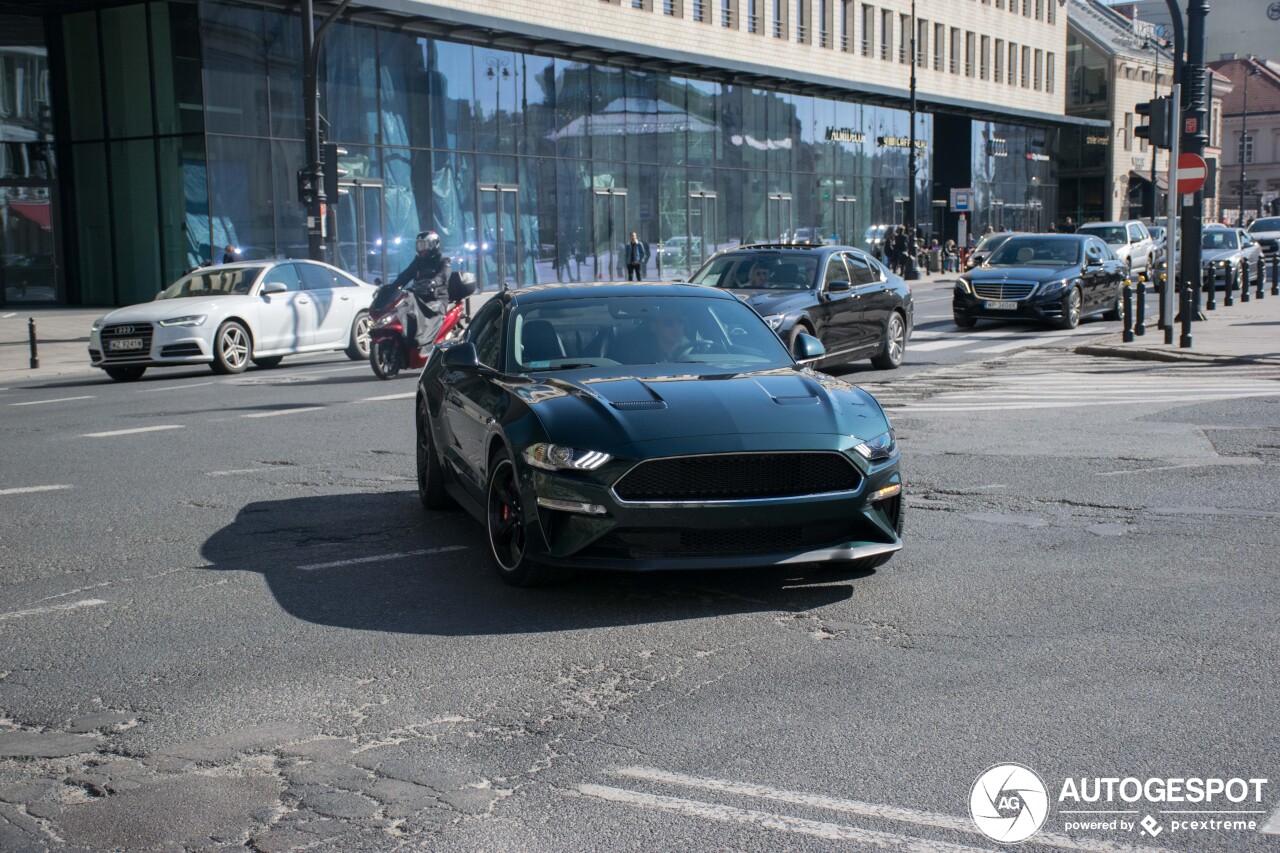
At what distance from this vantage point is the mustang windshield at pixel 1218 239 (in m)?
37.6

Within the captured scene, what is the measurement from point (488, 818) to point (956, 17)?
76.1m

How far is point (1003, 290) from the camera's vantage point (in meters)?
25.0

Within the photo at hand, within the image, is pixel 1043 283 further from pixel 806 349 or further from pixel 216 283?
pixel 806 349

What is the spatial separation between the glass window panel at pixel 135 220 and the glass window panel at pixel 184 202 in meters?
0.49

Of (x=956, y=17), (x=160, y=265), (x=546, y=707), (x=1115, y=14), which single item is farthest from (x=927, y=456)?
(x=1115, y=14)

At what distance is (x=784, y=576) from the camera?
717 centimetres

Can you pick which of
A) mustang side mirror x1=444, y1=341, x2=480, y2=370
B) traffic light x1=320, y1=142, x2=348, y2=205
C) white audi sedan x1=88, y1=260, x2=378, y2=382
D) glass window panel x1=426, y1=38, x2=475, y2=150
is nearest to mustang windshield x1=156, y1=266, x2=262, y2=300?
white audi sedan x1=88, y1=260, x2=378, y2=382

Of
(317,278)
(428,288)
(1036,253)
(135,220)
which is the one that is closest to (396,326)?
(428,288)

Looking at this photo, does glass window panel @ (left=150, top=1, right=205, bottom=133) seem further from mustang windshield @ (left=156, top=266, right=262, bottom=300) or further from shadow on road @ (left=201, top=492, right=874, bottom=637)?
shadow on road @ (left=201, top=492, right=874, bottom=637)

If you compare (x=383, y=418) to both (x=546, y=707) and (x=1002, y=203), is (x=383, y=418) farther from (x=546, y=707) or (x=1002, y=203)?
(x=1002, y=203)

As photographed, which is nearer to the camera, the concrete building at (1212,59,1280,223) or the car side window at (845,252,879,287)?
the car side window at (845,252,879,287)

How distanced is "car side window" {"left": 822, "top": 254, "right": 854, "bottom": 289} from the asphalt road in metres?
7.07

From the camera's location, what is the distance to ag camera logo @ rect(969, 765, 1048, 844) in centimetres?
399

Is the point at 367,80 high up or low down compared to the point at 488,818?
up
